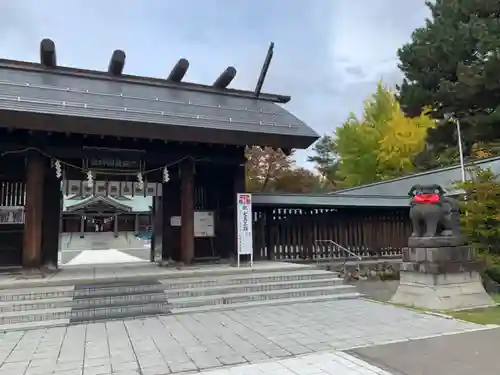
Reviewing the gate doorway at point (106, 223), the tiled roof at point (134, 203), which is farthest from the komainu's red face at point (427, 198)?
the tiled roof at point (134, 203)

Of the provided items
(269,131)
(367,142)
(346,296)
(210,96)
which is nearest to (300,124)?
(269,131)

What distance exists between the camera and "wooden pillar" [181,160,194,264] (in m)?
9.26

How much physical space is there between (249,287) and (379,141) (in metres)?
19.9

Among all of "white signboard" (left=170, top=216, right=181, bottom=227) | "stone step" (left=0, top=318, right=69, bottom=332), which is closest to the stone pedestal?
"white signboard" (left=170, top=216, right=181, bottom=227)

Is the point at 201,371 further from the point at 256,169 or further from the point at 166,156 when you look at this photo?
the point at 256,169

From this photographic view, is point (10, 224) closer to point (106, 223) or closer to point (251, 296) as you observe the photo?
point (251, 296)

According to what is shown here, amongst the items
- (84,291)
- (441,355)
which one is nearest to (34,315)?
(84,291)

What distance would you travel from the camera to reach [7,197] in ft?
29.7

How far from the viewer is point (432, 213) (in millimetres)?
7469

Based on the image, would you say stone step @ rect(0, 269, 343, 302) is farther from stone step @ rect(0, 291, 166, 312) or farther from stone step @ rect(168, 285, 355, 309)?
stone step @ rect(168, 285, 355, 309)

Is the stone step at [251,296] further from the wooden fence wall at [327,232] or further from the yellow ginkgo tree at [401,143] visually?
the yellow ginkgo tree at [401,143]

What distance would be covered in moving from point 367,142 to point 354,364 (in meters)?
23.0

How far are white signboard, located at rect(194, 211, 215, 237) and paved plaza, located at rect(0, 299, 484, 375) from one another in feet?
12.5

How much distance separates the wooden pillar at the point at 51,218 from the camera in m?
8.98
